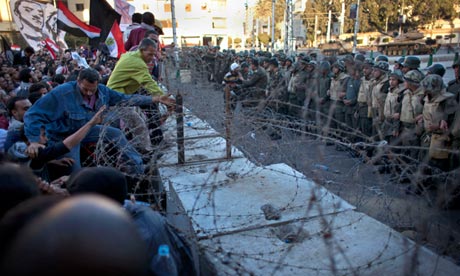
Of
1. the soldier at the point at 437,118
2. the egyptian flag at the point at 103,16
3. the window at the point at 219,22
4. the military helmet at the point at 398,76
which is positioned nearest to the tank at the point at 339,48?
the military helmet at the point at 398,76

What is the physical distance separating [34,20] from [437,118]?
984cm

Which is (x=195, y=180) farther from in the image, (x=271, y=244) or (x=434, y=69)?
(x=434, y=69)

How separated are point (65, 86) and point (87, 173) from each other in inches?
83.1

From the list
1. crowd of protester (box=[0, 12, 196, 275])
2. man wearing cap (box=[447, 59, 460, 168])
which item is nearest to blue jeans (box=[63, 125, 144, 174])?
crowd of protester (box=[0, 12, 196, 275])

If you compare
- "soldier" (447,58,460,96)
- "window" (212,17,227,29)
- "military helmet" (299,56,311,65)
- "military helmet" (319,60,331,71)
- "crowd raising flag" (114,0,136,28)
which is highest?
"window" (212,17,227,29)

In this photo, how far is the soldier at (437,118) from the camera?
14.6 ft

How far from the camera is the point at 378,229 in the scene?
274 centimetres

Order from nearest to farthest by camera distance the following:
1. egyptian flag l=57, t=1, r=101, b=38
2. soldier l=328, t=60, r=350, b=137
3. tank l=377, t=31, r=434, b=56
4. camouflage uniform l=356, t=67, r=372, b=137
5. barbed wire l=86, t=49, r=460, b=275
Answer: barbed wire l=86, t=49, r=460, b=275 < camouflage uniform l=356, t=67, r=372, b=137 < soldier l=328, t=60, r=350, b=137 < egyptian flag l=57, t=1, r=101, b=38 < tank l=377, t=31, r=434, b=56

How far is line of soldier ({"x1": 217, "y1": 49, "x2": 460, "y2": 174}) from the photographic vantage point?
14.3 feet

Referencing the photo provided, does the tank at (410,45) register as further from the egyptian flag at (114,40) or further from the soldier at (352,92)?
the egyptian flag at (114,40)

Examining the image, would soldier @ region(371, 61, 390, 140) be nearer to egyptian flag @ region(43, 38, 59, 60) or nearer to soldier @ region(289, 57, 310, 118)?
soldier @ region(289, 57, 310, 118)

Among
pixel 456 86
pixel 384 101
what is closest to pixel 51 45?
pixel 384 101

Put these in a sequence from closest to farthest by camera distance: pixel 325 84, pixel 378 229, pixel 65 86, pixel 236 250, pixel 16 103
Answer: pixel 236 250 → pixel 378 229 → pixel 65 86 → pixel 16 103 → pixel 325 84

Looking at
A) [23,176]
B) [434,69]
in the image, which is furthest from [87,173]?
[434,69]
